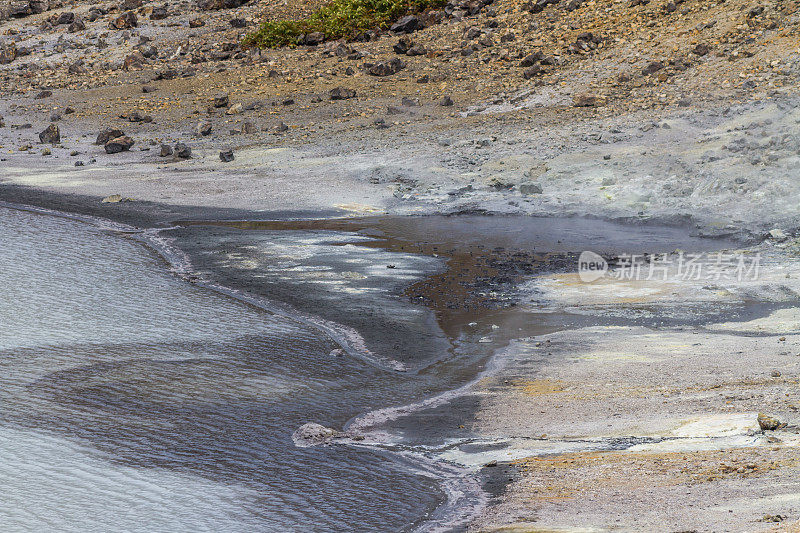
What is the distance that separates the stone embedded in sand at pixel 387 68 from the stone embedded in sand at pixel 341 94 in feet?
3.15

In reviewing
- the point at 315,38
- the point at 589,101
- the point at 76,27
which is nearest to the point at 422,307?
the point at 589,101

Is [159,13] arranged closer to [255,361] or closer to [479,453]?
[255,361]

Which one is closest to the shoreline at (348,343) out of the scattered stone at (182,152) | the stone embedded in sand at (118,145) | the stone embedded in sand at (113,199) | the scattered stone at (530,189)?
the stone embedded in sand at (113,199)

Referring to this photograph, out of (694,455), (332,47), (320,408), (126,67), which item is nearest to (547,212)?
(320,408)

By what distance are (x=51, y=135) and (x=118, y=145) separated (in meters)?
1.55

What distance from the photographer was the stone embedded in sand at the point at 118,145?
13.7 metres

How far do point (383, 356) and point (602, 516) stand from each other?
2.71 meters

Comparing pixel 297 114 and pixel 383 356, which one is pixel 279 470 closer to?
pixel 383 356

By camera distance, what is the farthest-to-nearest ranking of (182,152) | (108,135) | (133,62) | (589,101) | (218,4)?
(218,4) < (133,62) < (108,135) < (589,101) < (182,152)

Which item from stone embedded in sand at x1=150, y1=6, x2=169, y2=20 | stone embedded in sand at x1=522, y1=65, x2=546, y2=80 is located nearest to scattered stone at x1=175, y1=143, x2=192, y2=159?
stone embedded in sand at x1=522, y1=65, x2=546, y2=80

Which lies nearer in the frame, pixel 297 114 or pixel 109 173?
pixel 109 173

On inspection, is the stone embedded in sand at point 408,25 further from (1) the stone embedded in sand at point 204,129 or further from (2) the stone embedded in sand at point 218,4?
(1) the stone embedded in sand at point 204,129

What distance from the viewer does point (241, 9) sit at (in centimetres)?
2152

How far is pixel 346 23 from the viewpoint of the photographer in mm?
18844
